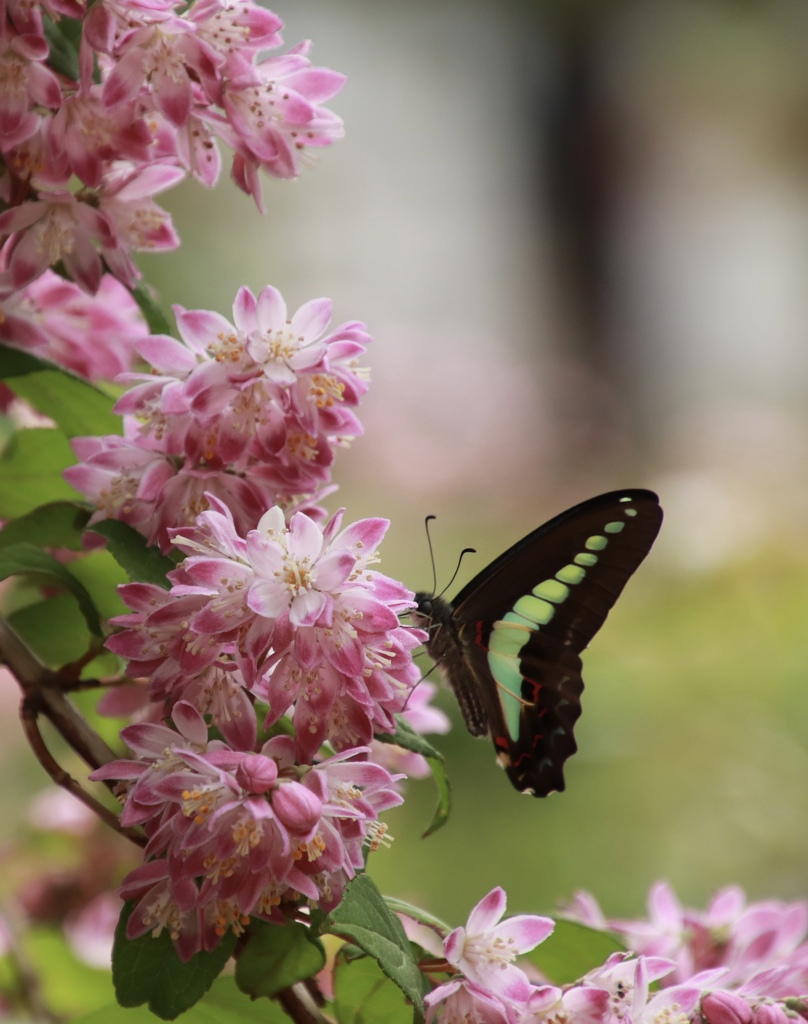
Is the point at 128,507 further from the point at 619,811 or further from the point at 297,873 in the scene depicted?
the point at 619,811

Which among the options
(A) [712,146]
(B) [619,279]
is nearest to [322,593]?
(B) [619,279]

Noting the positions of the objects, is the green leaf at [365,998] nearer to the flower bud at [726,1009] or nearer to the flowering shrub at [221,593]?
the flowering shrub at [221,593]

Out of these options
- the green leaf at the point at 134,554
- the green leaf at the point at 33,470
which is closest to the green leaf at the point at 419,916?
the green leaf at the point at 134,554

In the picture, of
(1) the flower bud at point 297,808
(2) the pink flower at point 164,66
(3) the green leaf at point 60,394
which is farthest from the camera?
(3) the green leaf at point 60,394

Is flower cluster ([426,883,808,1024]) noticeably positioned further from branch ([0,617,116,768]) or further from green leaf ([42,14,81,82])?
green leaf ([42,14,81,82])

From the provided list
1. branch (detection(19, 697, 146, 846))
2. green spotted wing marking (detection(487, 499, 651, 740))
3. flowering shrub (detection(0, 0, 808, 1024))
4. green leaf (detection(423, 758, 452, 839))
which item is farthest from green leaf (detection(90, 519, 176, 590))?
green spotted wing marking (detection(487, 499, 651, 740))

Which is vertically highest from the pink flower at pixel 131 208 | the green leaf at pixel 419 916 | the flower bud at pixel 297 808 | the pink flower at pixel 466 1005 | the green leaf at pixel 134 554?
the pink flower at pixel 131 208
